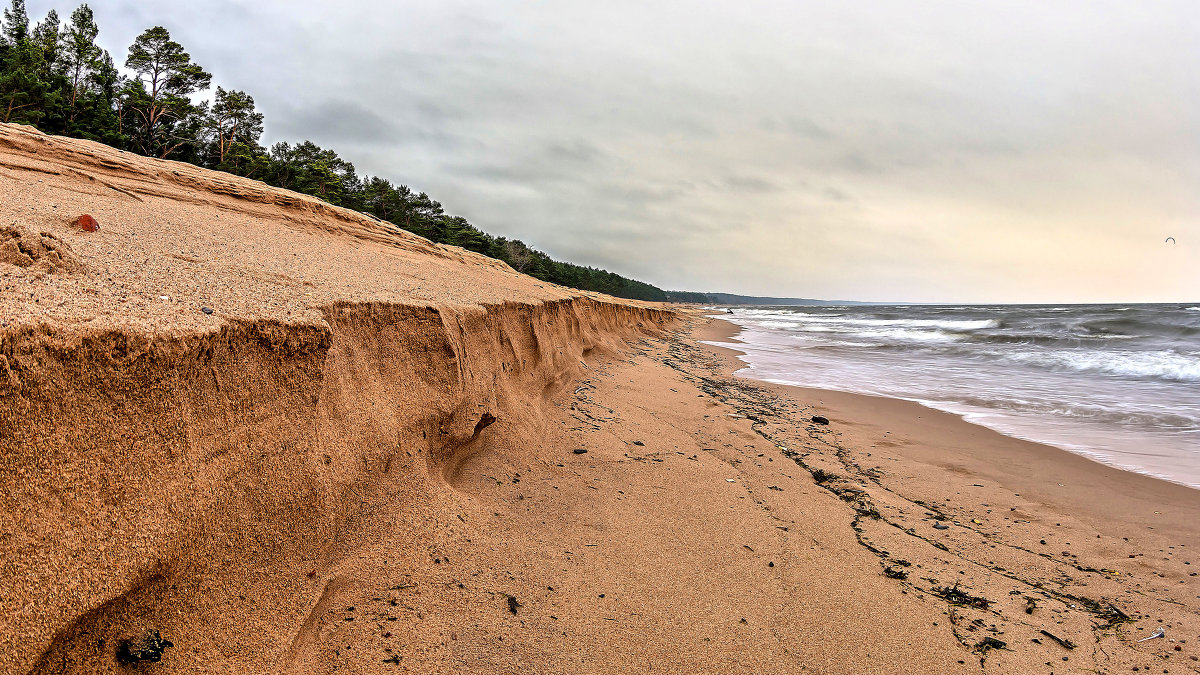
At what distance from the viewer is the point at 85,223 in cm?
270

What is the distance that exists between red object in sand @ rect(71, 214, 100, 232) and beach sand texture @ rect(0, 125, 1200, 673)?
95mm

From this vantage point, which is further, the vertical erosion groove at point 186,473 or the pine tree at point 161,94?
the pine tree at point 161,94

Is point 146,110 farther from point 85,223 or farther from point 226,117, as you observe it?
point 85,223

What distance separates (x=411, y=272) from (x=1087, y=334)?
29.2 m

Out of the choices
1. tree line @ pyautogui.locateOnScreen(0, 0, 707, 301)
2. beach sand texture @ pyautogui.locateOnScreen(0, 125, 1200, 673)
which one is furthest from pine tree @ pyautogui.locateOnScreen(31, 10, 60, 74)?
beach sand texture @ pyautogui.locateOnScreen(0, 125, 1200, 673)

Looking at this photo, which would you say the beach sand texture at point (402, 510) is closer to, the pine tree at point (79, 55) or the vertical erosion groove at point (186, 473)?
the vertical erosion groove at point (186, 473)

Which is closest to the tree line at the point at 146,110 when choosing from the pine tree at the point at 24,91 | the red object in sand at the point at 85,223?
the pine tree at the point at 24,91

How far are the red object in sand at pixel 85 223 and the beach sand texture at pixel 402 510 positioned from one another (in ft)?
0.31

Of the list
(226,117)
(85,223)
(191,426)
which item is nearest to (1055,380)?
(191,426)

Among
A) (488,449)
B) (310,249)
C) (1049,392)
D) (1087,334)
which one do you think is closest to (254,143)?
(310,249)

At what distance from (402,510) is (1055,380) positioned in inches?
628

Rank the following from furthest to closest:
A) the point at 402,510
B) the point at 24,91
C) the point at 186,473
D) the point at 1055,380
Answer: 1. the point at 24,91
2. the point at 1055,380
3. the point at 402,510
4. the point at 186,473

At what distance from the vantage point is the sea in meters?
7.02

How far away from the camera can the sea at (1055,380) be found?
7.02 m
